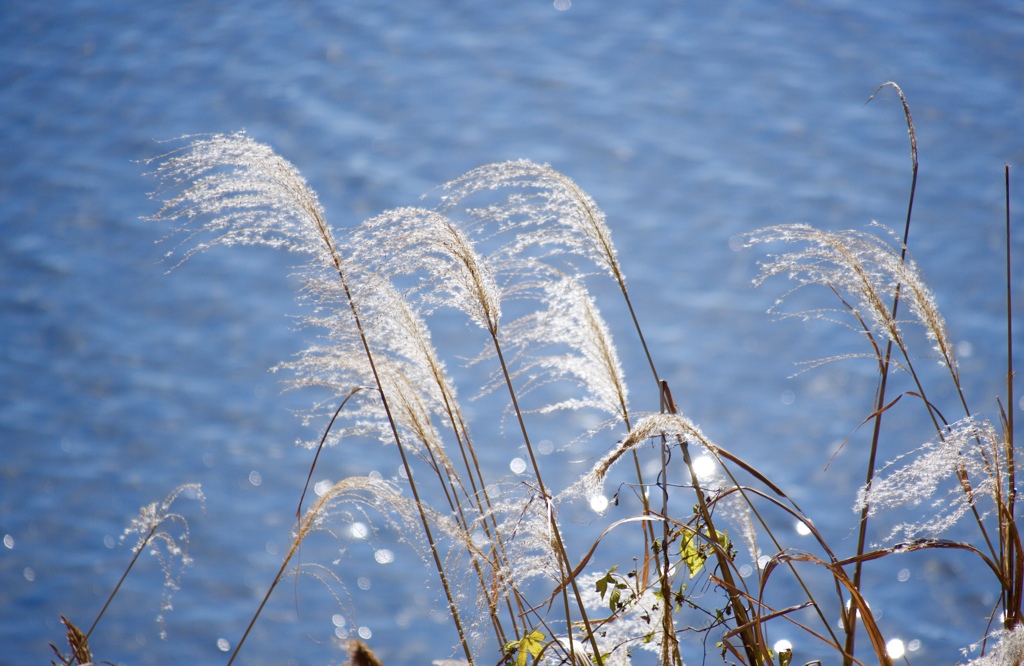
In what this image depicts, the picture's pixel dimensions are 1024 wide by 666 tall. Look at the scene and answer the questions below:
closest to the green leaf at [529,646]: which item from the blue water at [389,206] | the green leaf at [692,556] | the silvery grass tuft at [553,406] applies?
the silvery grass tuft at [553,406]

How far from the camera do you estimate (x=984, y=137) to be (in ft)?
10.7

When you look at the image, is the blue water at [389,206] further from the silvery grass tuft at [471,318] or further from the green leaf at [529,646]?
the green leaf at [529,646]

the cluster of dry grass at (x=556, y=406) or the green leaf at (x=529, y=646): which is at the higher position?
the cluster of dry grass at (x=556, y=406)

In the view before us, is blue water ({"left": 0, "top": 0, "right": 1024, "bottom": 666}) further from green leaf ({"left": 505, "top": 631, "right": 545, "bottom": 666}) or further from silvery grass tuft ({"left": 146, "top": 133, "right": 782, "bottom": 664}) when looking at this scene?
green leaf ({"left": 505, "top": 631, "right": 545, "bottom": 666})

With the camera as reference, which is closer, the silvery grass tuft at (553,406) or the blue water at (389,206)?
the silvery grass tuft at (553,406)

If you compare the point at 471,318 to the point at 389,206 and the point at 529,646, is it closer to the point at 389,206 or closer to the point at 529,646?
the point at 529,646

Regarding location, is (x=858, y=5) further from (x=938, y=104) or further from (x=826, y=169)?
(x=826, y=169)

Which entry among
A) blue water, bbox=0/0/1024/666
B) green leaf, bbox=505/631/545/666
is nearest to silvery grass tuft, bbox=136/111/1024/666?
green leaf, bbox=505/631/545/666

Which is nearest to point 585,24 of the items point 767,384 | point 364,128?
point 364,128

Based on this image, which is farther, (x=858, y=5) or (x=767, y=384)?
(x=858, y=5)

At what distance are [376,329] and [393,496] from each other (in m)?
0.21

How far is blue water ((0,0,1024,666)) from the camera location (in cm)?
230

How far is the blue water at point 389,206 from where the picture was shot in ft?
7.55

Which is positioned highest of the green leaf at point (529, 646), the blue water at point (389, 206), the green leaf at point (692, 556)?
the blue water at point (389, 206)
